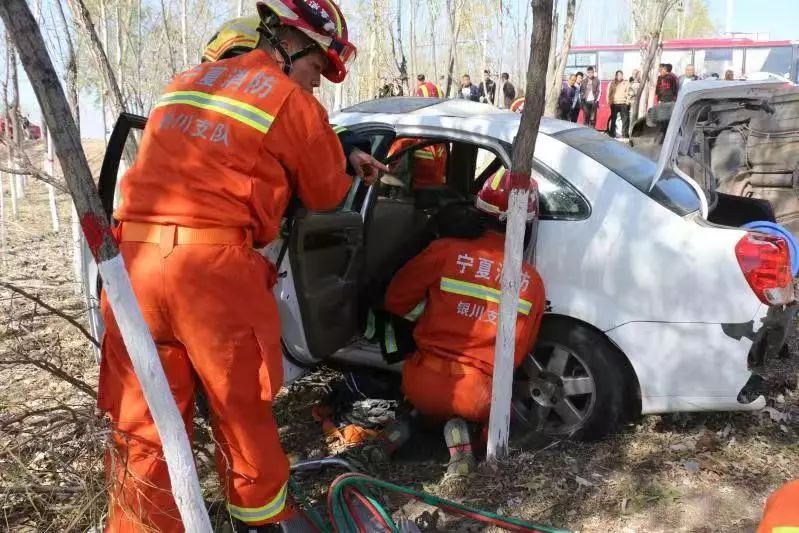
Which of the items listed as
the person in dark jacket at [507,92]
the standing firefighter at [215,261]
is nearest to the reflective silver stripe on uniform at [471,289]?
the standing firefighter at [215,261]

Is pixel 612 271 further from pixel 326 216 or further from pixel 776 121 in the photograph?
pixel 776 121

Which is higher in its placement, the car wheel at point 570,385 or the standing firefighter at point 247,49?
the standing firefighter at point 247,49

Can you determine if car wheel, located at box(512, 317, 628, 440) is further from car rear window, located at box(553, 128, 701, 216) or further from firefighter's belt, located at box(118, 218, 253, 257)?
firefighter's belt, located at box(118, 218, 253, 257)

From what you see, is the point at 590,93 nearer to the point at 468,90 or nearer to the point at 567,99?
the point at 567,99

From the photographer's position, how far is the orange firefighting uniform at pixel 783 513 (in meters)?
1.12

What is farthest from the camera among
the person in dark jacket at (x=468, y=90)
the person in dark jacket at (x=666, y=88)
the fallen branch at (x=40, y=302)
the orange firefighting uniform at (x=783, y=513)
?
the person in dark jacket at (x=468, y=90)

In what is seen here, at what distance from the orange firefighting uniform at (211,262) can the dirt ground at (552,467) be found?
162 millimetres

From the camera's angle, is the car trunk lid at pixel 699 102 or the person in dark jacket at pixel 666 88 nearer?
the car trunk lid at pixel 699 102

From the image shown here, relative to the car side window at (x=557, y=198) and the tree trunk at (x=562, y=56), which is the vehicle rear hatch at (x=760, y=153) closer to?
the tree trunk at (x=562, y=56)

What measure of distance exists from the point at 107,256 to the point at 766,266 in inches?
97.7

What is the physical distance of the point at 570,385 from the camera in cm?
317

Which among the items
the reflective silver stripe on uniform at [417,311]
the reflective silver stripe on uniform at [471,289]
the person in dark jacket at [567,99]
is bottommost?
the reflective silver stripe on uniform at [417,311]

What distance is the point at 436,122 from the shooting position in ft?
11.3

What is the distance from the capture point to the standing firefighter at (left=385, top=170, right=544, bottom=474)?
303cm
